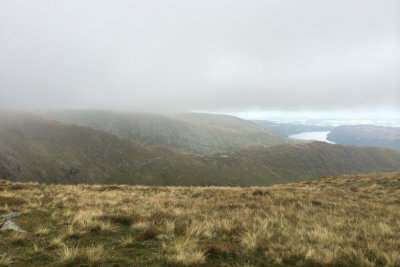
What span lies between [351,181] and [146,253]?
30440mm

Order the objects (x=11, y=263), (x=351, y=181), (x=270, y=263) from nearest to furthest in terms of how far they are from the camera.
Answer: (x=11, y=263) < (x=270, y=263) < (x=351, y=181)

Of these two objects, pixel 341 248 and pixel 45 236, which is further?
pixel 45 236

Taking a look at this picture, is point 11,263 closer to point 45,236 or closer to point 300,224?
point 45,236

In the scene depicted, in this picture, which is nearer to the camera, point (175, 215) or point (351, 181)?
point (175, 215)

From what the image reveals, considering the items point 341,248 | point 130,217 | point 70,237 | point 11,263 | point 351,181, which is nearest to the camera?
point 11,263

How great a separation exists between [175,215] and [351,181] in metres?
27.4

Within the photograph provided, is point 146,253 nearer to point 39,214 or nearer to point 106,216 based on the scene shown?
point 106,216

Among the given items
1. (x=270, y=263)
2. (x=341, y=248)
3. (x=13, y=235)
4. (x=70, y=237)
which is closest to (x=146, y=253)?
(x=70, y=237)

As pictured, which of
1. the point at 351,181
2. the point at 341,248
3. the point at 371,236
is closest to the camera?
the point at 341,248

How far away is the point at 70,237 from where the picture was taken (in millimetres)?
7031

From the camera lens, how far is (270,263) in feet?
18.5

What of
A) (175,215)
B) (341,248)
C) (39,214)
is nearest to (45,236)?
(39,214)

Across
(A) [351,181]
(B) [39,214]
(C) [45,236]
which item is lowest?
(A) [351,181]

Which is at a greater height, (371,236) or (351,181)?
(371,236)
